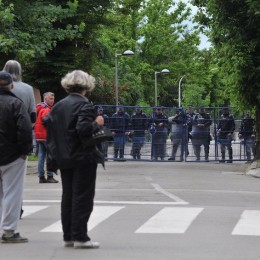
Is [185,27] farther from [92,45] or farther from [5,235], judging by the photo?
[5,235]

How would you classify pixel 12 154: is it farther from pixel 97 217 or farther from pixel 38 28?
pixel 38 28

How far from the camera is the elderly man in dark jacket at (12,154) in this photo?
8.66 metres

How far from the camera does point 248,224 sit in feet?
34.5

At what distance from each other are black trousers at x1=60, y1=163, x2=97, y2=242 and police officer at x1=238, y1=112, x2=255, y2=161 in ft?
62.8

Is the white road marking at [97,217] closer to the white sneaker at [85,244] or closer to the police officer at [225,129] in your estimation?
the white sneaker at [85,244]

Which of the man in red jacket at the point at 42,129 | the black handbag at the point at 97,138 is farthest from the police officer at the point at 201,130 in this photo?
the black handbag at the point at 97,138

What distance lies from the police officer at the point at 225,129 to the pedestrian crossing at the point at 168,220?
14.5m

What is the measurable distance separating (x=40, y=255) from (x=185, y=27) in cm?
6228

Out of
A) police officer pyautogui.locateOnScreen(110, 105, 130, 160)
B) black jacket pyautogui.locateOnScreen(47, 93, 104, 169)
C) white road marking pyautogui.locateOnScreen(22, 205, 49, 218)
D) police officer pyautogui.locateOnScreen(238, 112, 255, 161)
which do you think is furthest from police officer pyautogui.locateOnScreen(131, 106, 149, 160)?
black jacket pyautogui.locateOnScreen(47, 93, 104, 169)

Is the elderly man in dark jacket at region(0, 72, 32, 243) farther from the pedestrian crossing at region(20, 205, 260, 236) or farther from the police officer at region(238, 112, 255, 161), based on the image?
the police officer at region(238, 112, 255, 161)

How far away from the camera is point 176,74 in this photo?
69.5m

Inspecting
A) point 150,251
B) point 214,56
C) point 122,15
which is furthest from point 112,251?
point 122,15

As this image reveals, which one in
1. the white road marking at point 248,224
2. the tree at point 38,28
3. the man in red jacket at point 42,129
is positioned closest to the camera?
the white road marking at point 248,224

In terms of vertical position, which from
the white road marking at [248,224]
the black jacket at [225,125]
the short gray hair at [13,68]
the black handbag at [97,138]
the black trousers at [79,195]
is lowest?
the white road marking at [248,224]
